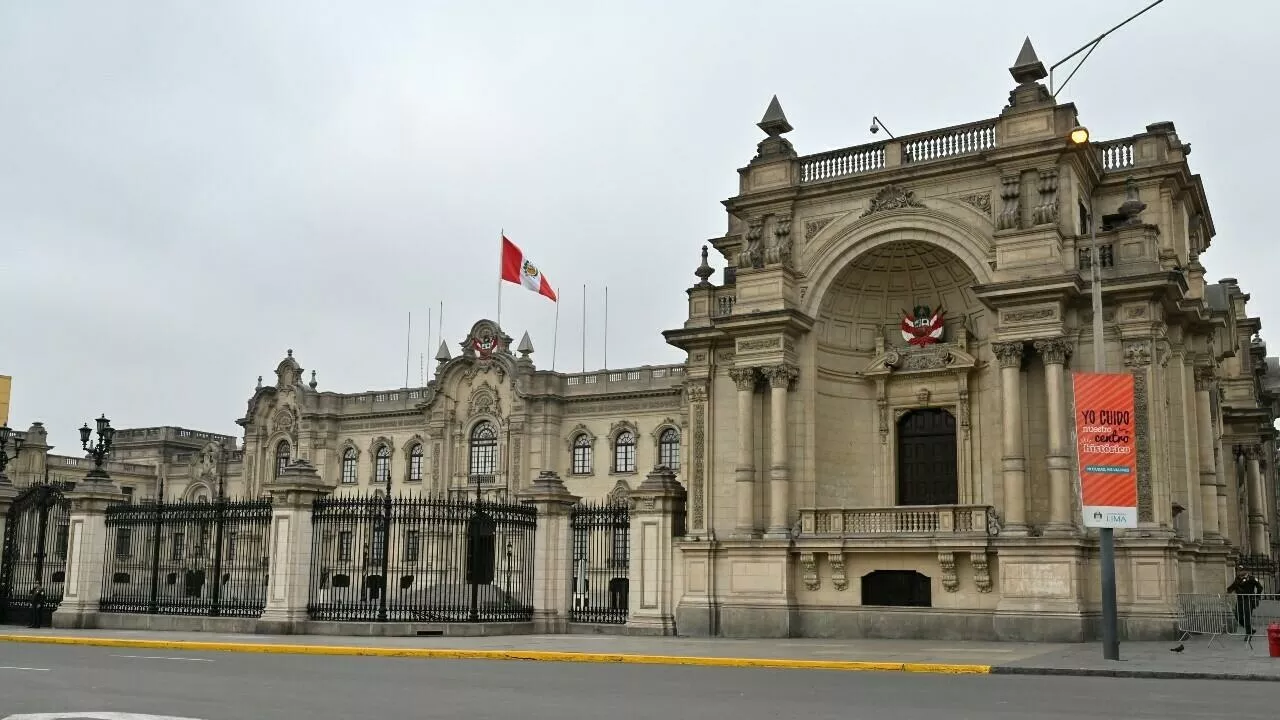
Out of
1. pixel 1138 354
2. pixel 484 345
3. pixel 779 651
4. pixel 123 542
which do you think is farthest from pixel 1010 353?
pixel 484 345

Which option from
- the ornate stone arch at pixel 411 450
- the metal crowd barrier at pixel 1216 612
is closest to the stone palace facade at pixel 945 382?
the metal crowd barrier at pixel 1216 612

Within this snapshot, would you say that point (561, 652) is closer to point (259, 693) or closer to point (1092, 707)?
point (259, 693)

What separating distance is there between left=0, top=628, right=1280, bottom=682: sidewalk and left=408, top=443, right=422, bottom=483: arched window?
3328 cm

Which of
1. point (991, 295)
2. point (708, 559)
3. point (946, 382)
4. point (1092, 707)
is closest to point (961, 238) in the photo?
point (991, 295)

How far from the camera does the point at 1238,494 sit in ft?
135

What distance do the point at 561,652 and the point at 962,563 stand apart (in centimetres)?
1050

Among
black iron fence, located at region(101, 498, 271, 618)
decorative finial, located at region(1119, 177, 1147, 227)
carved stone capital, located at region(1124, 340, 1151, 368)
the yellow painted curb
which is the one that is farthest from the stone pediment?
black iron fence, located at region(101, 498, 271, 618)

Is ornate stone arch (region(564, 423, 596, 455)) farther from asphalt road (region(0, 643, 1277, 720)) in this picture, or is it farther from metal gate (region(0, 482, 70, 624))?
asphalt road (region(0, 643, 1277, 720))

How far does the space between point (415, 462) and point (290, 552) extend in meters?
35.0

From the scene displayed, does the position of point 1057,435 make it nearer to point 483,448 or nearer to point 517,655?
point 517,655

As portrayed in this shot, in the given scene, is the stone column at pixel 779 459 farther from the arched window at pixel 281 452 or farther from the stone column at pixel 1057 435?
the arched window at pixel 281 452

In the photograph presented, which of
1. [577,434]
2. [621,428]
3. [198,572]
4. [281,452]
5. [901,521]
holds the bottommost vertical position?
[198,572]

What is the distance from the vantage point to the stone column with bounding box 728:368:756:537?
95.3 feet

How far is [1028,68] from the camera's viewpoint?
27828mm
